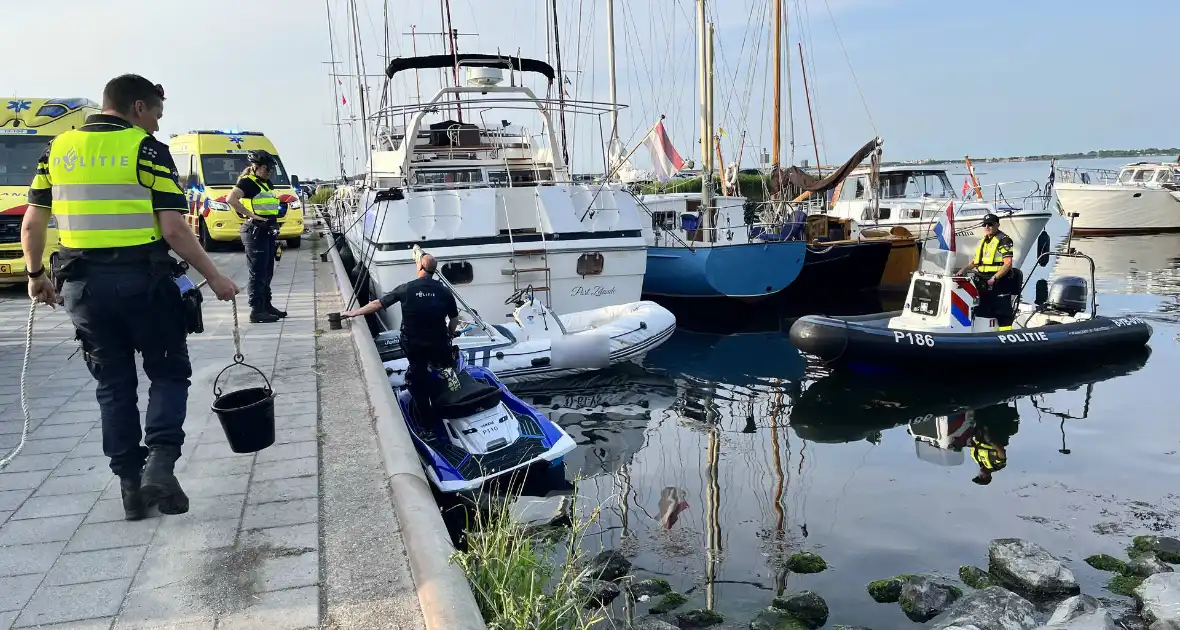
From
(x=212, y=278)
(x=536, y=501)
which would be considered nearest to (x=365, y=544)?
(x=212, y=278)

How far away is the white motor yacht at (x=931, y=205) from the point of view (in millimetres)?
18047

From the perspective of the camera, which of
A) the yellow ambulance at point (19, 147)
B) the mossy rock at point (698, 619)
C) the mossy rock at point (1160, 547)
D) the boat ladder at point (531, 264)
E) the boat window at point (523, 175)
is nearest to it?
the mossy rock at point (698, 619)

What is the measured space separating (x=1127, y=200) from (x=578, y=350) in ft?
97.2

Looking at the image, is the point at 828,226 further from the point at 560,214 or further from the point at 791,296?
the point at 560,214

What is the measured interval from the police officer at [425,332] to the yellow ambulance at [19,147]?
259 inches

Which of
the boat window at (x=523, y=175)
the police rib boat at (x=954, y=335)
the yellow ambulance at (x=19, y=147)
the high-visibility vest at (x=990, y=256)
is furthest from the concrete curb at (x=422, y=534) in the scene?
the boat window at (x=523, y=175)

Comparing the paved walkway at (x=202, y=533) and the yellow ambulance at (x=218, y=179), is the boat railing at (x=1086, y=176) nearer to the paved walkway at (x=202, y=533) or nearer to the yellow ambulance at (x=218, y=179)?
the yellow ambulance at (x=218, y=179)

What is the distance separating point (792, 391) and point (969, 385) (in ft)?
7.36

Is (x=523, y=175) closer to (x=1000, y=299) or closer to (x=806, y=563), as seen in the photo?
(x=1000, y=299)

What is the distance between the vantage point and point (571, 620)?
11.4 feet

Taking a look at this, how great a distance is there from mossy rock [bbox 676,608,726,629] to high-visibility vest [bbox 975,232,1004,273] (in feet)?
23.6

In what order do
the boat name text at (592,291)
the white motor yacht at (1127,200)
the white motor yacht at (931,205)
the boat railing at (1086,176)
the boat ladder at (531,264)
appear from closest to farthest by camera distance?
the boat ladder at (531,264) → the boat name text at (592,291) → the white motor yacht at (931,205) → the white motor yacht at (1127,200) → the boat railing at (1086,176)

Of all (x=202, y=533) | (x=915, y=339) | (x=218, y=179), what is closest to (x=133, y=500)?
(x=202, y=533)

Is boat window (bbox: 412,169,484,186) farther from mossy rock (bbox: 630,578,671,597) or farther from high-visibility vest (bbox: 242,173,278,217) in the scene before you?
mossy rock (bbox: 630,578,671,597)
